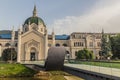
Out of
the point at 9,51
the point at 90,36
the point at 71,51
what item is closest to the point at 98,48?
the point at 90,36

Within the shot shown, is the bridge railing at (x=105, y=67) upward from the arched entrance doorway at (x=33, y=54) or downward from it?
downward

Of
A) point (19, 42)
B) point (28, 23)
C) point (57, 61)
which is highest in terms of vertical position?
point (28, 23)

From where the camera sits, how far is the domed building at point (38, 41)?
89.3 m

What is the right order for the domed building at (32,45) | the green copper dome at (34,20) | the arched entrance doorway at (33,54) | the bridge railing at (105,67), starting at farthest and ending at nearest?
the green copper dome at (34,20) → the arched entrance doorway at (33,54) → the domed building at (32,45) → the bridge railing at (105,67)

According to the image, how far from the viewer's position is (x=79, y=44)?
330 ft

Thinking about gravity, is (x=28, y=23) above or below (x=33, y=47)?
above

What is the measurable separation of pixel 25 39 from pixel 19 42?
290cm

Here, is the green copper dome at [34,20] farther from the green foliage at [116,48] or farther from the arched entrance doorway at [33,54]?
the green foliage at [116,48]

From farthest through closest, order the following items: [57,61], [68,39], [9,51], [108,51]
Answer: [68,39], [9,51], [108,51], [57,61]

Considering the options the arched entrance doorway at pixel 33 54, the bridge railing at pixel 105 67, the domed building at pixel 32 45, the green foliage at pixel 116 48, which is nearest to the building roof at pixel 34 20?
the domed building at pixel 32 45

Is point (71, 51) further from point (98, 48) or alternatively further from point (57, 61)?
point (57, 61)

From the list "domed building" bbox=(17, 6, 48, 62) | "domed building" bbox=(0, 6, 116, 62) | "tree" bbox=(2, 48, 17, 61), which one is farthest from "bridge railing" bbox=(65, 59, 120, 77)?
"domed building" bbox=(0, 6, 116, 62)

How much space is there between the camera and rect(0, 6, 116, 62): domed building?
293 ft

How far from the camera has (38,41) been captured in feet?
295
